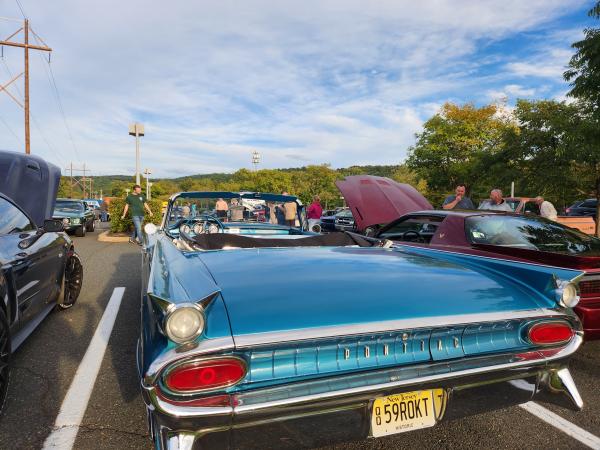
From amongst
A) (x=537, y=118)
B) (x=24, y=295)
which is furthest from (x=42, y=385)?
(x=537, y=118)

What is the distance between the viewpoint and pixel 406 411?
1763 millimetres

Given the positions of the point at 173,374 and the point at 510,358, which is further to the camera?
the point at 510,358

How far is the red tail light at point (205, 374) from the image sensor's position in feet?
5.01

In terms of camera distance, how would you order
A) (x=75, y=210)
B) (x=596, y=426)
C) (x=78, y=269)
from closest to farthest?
1. (x=596, y=426)
2. (x=78, y=269)
3. (x=75, y=210)

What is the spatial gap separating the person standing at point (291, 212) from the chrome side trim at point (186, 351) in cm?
345

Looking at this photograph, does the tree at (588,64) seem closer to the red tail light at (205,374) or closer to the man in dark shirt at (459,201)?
the man in dark shirt at (459,201)

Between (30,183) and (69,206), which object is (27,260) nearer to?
(30,183)

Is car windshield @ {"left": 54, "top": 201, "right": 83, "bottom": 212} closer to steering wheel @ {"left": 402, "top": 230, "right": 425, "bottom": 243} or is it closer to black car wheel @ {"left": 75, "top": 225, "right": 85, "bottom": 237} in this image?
black car wheel @ {"left": 75, "top": 225, "right": 85, "bottom": 237}

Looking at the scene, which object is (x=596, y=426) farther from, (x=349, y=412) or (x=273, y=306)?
(x=273, y=306)

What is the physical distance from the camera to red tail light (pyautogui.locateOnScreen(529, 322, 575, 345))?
6.66 feet

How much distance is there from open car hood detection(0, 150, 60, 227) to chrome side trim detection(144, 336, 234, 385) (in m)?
4.95

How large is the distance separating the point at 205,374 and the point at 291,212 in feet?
11.7

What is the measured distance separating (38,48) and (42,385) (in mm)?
24063

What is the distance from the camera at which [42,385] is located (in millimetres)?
2965
